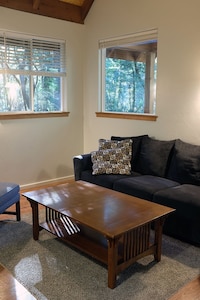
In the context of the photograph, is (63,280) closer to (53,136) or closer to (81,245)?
(81,245)

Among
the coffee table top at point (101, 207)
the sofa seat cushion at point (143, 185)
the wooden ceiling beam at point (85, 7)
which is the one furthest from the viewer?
the wooden ceiling beam at point (85, 7)

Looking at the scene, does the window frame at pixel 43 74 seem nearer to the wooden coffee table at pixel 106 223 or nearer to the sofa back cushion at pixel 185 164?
the wooden coffee table at pixel 106 223

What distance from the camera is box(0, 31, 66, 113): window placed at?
168 inches

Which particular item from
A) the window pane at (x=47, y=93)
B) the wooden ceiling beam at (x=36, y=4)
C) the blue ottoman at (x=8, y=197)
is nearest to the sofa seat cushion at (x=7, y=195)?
the blue ottoman at (x=8, y=197)

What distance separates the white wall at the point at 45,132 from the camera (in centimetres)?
436

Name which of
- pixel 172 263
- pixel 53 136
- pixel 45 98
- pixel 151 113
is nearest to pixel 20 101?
pixel 45 98

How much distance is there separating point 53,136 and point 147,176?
186cm

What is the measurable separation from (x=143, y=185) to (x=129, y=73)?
2008mm

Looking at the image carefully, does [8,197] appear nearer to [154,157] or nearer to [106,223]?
[106,223]

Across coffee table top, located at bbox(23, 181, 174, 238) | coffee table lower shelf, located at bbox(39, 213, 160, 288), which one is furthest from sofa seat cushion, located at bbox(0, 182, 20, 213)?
coffee table lower shelf, located at bbox(39, 213, 160, 288)

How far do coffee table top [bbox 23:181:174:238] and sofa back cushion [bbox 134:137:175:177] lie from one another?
0.89 m

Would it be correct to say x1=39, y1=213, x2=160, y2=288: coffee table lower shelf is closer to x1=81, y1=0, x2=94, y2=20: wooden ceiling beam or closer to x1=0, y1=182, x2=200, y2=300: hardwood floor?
x1=0, y1=182, x2=200, y2=300: hardwood floor

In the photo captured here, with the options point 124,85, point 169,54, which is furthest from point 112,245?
point 124,85

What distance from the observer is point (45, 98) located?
480 cm
